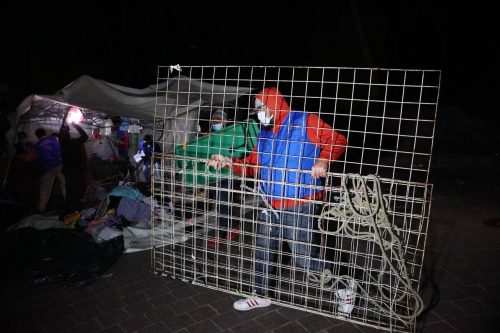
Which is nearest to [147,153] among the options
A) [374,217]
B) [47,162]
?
[47,162]

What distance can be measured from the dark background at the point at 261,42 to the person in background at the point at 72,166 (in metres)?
10.3

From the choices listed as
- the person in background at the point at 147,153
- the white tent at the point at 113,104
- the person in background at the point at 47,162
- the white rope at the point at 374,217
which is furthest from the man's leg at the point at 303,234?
the person in background at the point at 47,162

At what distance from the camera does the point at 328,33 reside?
16359 millimetres

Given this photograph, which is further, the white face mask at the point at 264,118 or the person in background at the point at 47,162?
the person in background at the point at 47,162

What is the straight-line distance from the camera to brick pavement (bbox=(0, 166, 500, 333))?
3.31 m

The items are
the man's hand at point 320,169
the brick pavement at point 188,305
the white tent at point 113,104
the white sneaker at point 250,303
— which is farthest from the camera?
the white tent at point 113,104

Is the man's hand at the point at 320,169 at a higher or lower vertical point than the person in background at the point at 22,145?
higher

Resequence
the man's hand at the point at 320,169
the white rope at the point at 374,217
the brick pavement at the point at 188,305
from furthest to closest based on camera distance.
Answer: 1. the brick pavement at the point at 188,305
2. the man's hand at the point at 320,169
3. the white rope at the point at 374,217

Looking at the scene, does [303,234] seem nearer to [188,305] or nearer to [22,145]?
[188,305]

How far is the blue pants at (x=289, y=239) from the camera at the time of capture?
10.5 feet

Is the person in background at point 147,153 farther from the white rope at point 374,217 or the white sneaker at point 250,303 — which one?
the white rope at point 374,217

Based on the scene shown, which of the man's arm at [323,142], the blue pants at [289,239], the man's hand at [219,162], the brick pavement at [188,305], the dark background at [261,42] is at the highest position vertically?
the dark background at [261,42]

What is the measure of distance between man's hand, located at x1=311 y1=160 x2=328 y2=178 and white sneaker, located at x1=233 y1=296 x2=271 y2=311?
151 centimetres

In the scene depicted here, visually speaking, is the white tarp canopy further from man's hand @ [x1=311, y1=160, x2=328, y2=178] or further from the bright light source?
man's hand @ [x1=311, y1=160, x2=328, y2=178]
